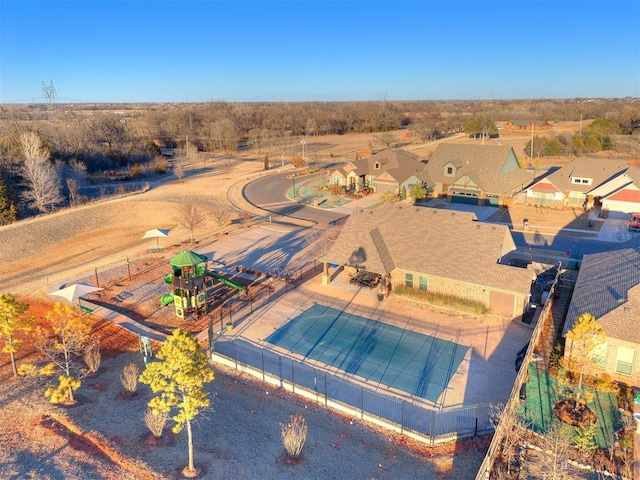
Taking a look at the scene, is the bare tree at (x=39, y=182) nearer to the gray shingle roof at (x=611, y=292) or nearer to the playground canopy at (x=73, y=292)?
the playground canopy at (x=73, y=292)

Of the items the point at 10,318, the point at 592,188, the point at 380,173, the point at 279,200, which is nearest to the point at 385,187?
the point at 380,173

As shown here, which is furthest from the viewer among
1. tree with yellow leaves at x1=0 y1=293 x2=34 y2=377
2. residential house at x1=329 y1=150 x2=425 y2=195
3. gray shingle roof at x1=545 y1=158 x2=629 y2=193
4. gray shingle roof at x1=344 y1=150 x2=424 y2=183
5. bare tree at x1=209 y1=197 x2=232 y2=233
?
gray shingle roof at x1=344 y1=150 x2=424 y2=183

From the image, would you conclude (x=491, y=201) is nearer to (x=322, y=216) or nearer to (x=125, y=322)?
(x=322, y=216)

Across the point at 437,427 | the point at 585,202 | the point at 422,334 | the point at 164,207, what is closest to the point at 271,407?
the point at 437,427

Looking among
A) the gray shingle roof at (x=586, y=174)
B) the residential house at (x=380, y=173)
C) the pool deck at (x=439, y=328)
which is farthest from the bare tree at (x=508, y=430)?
the residential house at (x=380, y=173)

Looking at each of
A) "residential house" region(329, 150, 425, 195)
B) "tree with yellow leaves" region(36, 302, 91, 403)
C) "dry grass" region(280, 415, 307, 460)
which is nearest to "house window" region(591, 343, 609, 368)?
"dry grass" region(280, 415, 307, 460)

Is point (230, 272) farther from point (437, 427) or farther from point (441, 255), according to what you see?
point (437, 427)

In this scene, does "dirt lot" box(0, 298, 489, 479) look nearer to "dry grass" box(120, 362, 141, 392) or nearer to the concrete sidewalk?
"dry grass" box(120, 362, 141, 392)
